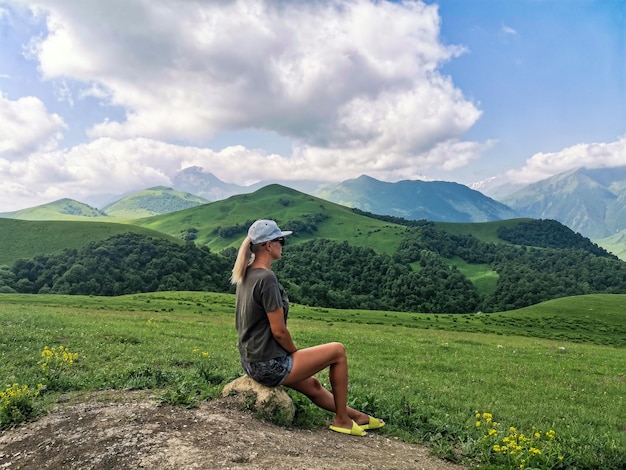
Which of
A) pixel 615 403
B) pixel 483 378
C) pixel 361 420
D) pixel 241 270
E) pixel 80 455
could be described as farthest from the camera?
pixel 483 378

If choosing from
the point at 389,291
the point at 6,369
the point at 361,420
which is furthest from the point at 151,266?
the point at 361,420

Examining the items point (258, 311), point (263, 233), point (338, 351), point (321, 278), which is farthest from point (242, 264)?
point (321, 278)

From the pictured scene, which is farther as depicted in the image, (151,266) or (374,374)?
(151,266)

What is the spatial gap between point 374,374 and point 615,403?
930 cm

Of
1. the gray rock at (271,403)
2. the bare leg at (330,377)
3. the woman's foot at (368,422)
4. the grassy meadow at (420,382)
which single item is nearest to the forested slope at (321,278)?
the grassy meadow at (420,382)

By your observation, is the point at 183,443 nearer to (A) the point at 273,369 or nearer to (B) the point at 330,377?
(A) the point at 273,369

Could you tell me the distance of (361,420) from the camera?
9.27 meters

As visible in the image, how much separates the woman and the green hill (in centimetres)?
15595

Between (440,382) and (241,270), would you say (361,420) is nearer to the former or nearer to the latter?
(241,270)

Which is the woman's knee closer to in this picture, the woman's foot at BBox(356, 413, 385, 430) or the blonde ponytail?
the woman's foot at BBox(356, 413, 385, 430)

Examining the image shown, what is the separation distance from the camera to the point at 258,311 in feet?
27.1

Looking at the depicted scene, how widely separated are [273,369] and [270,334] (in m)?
0.76

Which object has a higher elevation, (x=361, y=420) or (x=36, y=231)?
(x=36, y=231)

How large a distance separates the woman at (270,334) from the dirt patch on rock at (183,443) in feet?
2.90
